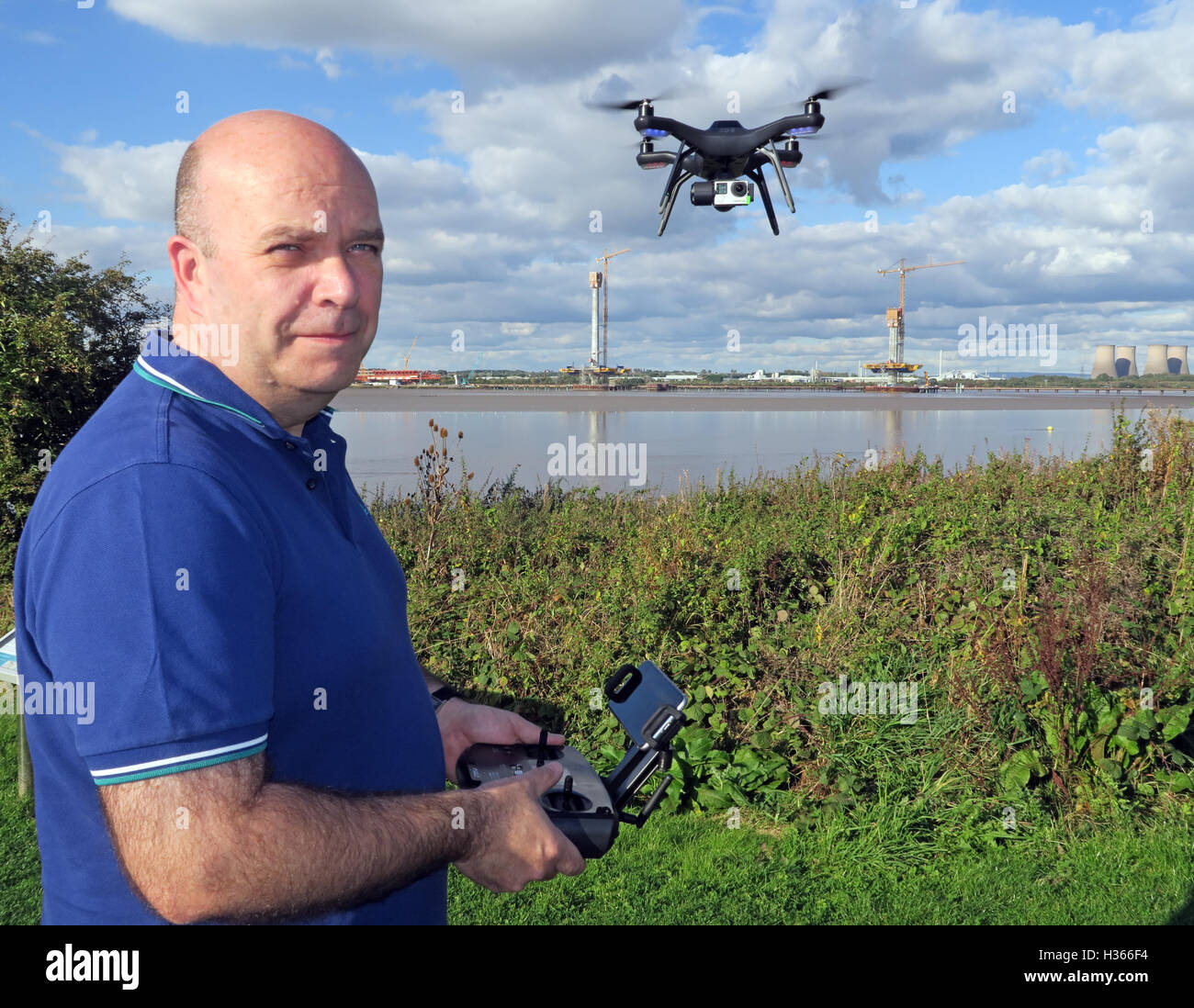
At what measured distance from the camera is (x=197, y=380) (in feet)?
5.17

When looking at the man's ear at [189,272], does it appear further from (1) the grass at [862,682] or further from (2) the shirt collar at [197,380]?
(1) the grass at [862,682]

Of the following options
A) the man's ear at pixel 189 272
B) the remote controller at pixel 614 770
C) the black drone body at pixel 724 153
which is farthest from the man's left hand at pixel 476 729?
the black drone body at pixel 724 153

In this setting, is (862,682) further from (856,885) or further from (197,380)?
(197,380)

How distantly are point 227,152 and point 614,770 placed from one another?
1.37 m

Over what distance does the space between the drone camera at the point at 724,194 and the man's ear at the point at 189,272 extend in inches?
247

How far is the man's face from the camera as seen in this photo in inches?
63.9

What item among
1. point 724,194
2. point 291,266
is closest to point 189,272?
point 291,266

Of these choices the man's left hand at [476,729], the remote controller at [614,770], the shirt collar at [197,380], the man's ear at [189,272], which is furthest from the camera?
the man's left hand at [476,729]

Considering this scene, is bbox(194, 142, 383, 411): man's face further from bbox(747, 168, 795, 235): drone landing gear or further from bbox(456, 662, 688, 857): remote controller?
bbox(747, 168, 795, 235): drone landing gear

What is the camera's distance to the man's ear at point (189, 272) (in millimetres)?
1671

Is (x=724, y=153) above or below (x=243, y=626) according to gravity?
above
